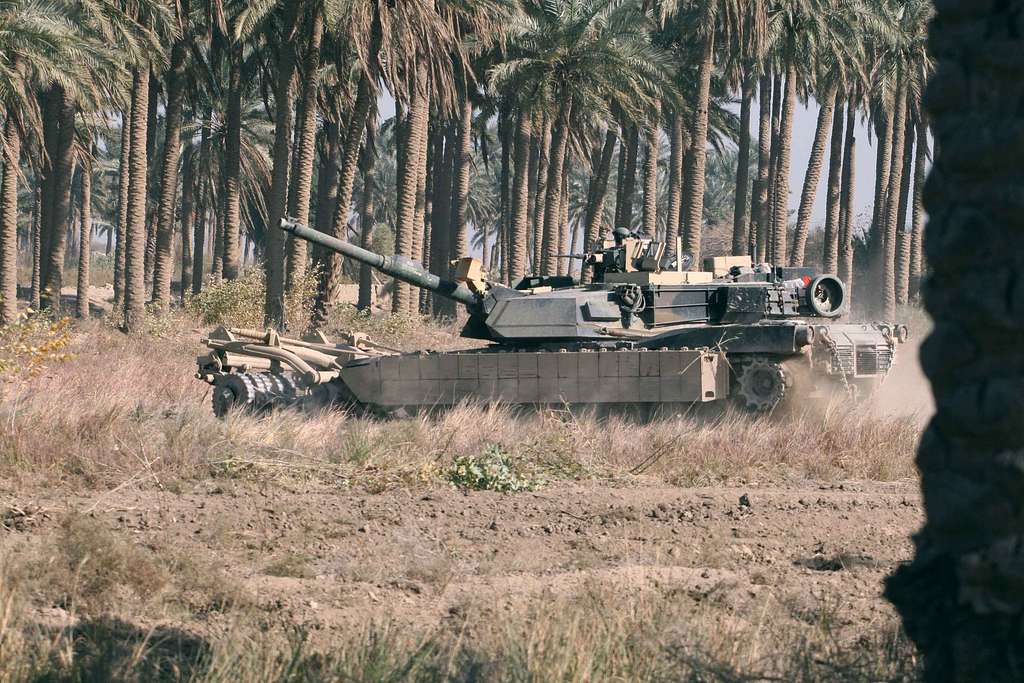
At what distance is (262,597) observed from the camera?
6121 millimetres

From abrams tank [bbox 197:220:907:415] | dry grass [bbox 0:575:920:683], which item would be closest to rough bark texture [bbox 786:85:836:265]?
abrams tank [bbox 197:220:907:415]

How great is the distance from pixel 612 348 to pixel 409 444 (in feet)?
12.2

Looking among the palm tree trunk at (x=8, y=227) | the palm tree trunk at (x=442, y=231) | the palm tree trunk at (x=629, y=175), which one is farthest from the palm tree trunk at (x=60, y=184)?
the palm tree trunk at (x=629, y=175)

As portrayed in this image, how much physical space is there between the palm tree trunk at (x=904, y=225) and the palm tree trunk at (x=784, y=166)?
490cm

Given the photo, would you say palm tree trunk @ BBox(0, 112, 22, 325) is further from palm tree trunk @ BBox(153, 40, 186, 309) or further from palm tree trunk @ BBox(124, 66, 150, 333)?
palm tree trunk @ BBox(153, 40, 186, 309)

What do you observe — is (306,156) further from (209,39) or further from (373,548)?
(373,548)

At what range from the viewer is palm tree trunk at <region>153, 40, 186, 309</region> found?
2653 cm

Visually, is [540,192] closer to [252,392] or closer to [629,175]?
[629,175]

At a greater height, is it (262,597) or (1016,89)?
(1016,89)

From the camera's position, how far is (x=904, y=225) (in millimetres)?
37688

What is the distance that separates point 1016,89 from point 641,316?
11.7 m

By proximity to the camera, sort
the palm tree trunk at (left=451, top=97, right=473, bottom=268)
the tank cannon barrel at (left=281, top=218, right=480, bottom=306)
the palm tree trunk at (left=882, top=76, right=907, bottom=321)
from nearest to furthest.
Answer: the tank cannon barrel at (left=281, top=218, right=480, bottom=306) < the palm tree trunk at (left=451, top=97, right=473, bottom=268) < the palm tree trunk at (left=882, top=76, right=907, bottom=321)

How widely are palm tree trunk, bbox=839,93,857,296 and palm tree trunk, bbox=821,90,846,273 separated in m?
0.36

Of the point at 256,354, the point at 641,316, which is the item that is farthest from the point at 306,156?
the point at 641,316
